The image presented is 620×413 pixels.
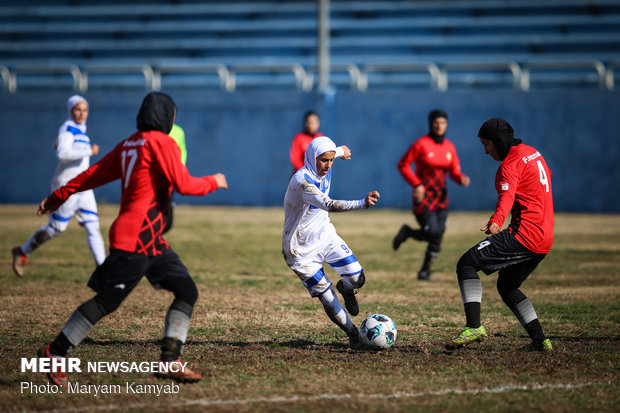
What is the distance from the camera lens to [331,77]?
24984mm

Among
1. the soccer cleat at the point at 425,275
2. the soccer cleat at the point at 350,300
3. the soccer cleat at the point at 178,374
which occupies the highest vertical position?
the soccer cleat at the point at 350,300

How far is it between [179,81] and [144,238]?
20.7 metres

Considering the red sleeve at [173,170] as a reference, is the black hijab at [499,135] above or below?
above

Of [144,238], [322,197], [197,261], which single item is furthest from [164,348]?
[197,261]

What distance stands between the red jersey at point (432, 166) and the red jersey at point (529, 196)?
4.42 metres

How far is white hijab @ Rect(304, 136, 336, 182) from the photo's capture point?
6688mm

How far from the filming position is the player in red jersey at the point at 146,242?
215 inches

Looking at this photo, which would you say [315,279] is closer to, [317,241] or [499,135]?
[317,241]

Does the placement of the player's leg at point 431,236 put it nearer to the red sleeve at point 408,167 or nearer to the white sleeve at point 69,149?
the red sleeve at point 408,167

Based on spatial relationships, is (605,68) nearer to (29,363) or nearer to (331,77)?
(331,77)

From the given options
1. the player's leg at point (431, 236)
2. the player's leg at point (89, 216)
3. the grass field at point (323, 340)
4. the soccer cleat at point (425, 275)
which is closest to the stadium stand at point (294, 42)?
the player's leg at point (431, 236)

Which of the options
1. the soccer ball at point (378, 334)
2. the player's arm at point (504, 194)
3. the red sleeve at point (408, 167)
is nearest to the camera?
the player's arm at point (504, 194)

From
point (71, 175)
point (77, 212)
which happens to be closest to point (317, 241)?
point (77, 212)

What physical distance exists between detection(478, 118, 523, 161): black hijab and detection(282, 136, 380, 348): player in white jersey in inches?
47.8
